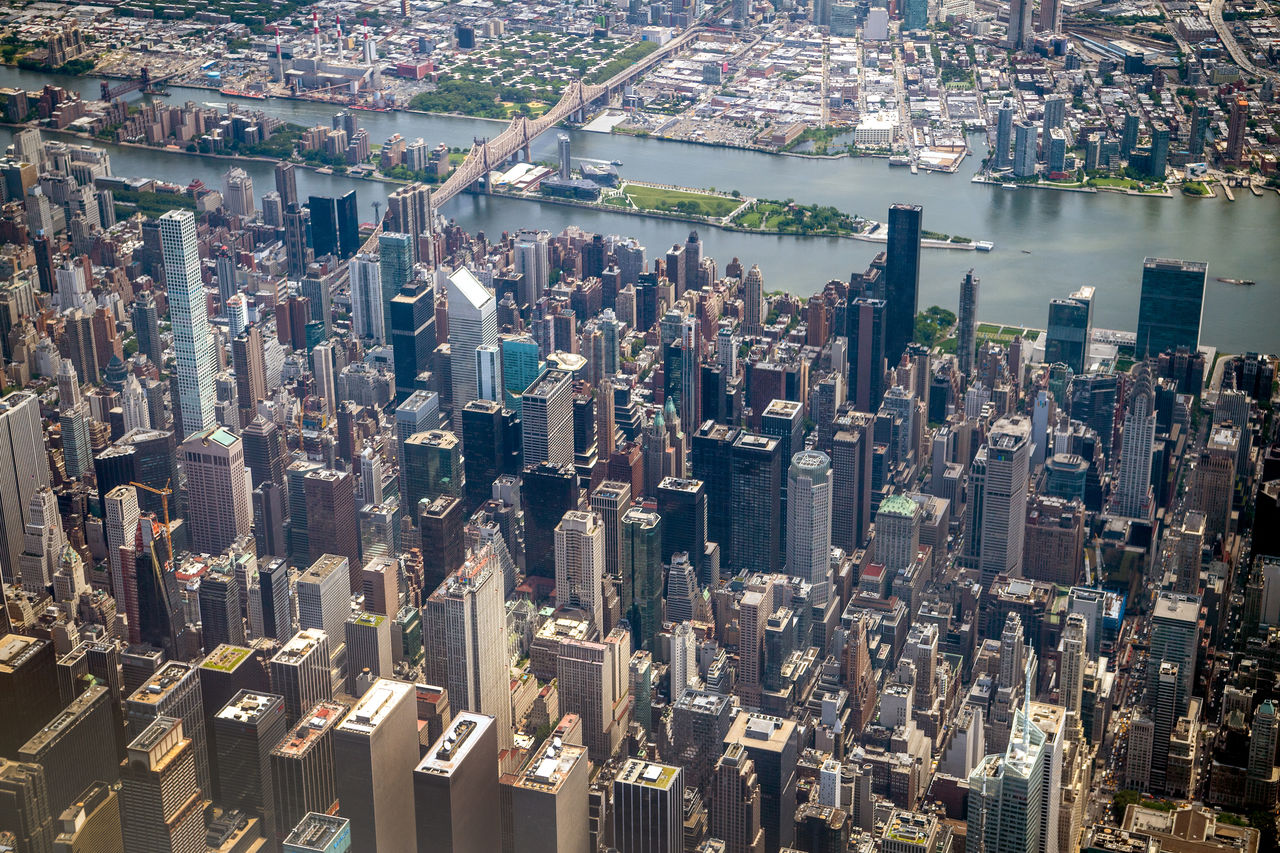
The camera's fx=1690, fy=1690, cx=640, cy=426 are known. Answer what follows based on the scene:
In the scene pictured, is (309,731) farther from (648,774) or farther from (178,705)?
(648,774)

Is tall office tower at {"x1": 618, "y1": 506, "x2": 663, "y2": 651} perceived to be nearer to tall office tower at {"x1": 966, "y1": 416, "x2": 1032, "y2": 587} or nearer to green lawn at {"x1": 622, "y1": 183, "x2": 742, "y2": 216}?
tall office tower at {"x1": 966, "y1": 416, "x2": 1032, "y2": 587}

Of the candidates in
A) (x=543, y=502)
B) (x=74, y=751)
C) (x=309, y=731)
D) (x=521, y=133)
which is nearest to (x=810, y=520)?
(x=543, y=502)

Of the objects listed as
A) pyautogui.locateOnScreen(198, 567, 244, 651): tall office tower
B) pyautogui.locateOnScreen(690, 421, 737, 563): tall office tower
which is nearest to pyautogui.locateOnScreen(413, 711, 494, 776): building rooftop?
pyautogui.locateOnScreen(198, 567, 244, 651): tall office tower

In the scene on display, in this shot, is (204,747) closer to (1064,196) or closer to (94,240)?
(94,240)

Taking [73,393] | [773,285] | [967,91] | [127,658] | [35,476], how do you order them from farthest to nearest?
1. [967,91]
2. [773,285]
3. [73,393]
4. [35,476]
5. [127,658]

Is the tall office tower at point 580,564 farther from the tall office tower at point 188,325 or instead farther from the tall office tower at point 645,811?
the tall office tower at point 188,325

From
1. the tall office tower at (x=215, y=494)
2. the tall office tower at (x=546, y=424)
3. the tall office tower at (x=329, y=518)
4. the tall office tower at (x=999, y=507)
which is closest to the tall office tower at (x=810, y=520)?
the tall office tower at (x=999, y=507)

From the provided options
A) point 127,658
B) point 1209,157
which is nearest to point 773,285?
point 1209,157
